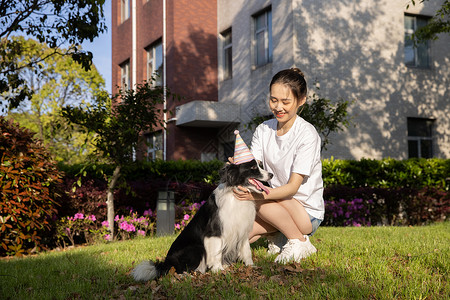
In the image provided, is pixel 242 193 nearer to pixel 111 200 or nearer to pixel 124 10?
pixel 111 200

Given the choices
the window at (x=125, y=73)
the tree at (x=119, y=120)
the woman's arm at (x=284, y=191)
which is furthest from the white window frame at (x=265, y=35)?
the woman's arm at (x=284, y=191)

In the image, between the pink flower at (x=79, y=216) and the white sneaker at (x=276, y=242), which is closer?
the white sneaker at (x=276, y=242)

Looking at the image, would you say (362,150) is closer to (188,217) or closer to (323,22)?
(323,22)

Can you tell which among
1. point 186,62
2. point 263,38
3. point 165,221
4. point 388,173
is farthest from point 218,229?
point 186,62

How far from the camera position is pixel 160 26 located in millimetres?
18531

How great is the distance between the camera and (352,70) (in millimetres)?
13938

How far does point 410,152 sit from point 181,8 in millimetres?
10579

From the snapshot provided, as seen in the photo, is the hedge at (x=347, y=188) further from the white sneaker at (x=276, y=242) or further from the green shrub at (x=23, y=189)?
the white sneaker at (x=276, y=242)

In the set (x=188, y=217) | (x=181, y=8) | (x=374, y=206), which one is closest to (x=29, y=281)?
(x=188, y=217)

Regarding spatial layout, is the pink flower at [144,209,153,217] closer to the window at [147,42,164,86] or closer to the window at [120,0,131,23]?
the window at [147,42,164,86]

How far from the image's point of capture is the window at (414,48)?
15047 mm

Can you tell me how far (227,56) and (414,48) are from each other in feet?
23.4

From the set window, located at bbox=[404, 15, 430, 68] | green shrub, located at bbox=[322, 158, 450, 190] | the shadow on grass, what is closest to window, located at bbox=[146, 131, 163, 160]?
green shrub, located at bbox=[322, 158, 450, 190]

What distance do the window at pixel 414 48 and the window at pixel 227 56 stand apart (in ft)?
21.8
